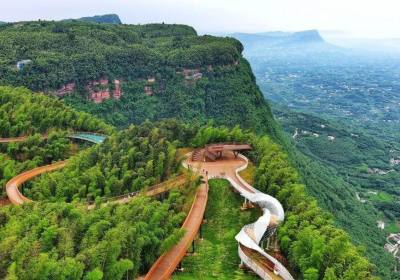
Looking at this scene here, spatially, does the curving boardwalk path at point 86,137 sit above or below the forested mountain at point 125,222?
below

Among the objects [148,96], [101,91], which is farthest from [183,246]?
[148,96]

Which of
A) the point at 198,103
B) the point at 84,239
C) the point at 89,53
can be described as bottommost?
the point at 198,103

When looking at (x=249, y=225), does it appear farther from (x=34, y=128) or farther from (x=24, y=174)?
(x=34, y=128)

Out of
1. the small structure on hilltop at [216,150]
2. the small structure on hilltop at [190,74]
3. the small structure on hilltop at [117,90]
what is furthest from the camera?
the small structure on hilltop at [190,74]

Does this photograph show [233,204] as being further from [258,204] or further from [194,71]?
[194,71]

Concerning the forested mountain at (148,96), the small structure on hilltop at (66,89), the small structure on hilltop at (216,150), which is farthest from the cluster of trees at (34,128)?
the small structure on hilltop at (66,89)

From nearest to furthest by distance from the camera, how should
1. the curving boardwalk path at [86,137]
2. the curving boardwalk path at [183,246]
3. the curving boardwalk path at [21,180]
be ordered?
the curving boardwalk path at [183,246]
the curving boardwalk path at [21,180]
the curving boardwalk path at [86,137]

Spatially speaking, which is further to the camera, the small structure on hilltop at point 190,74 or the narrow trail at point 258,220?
the small structure on hilltop at point 190,74

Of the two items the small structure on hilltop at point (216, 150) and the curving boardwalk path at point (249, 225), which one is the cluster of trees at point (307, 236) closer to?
the curving boardwalk path at point (249, 225)
